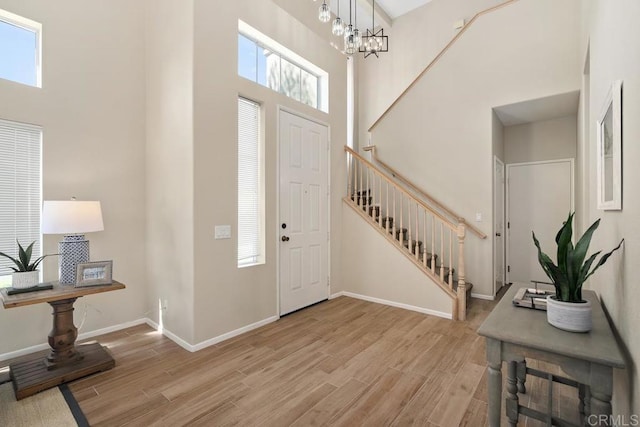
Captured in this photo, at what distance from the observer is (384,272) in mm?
4117

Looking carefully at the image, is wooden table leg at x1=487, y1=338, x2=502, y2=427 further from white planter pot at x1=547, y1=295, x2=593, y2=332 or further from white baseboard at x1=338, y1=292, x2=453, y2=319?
white baseboard at x1=338, y1=292, x2=453, y2=319

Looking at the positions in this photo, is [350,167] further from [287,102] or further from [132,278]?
[132,278]

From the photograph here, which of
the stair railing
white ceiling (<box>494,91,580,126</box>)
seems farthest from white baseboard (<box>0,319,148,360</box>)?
white ceiling (<box>494,91,580,126</box>)

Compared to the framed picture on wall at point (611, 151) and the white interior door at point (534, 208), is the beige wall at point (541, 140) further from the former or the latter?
the framed picture on wall at point (611, 151)

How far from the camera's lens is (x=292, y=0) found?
12.7ft

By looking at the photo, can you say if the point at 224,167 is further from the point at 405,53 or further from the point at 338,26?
the point at 405,53

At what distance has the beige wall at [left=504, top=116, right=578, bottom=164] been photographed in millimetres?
4555

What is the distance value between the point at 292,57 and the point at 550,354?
3980 millimetres

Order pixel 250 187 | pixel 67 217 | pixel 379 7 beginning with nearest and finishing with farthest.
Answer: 1. pixel 67 217
2. pixel 250 187
3. pixel 379 7

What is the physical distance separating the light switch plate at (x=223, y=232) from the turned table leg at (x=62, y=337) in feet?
4.07

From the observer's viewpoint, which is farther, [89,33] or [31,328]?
[89,33]

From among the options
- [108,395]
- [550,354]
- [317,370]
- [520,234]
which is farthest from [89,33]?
[520,234]

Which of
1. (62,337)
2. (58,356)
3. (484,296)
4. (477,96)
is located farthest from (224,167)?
(484,296)

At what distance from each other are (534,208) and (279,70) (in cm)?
454
